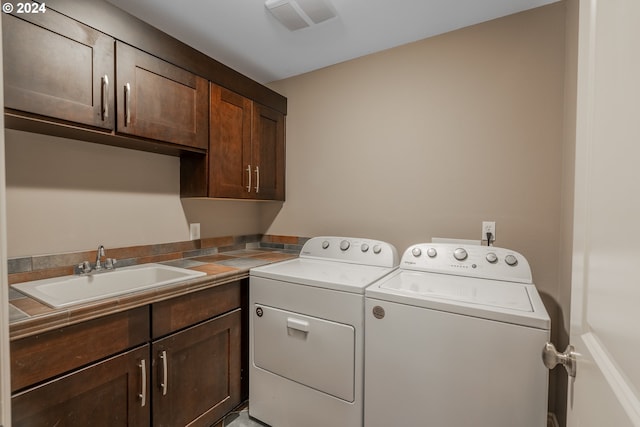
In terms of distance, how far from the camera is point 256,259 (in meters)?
2.12

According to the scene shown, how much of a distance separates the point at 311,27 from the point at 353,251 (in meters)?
1.44

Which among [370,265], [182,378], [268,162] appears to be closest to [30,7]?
[268,162]

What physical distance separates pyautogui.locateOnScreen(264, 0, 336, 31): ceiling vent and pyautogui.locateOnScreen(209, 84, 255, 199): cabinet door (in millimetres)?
575

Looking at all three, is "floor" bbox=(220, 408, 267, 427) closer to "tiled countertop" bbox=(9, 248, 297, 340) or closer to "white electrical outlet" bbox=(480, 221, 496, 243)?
"tiled countertop" bbox=(9, 248, 297, 340)

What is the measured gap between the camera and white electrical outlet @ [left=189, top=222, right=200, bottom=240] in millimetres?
2156

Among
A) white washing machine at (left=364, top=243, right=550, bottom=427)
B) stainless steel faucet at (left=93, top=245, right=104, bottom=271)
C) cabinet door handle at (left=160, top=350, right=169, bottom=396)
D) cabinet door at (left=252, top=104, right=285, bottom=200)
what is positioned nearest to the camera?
white washing machine at (left=364, top=243, right=550, bottom=427)

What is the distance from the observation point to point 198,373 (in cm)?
153

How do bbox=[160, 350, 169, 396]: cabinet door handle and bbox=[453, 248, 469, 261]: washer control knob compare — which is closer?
bbox=[160, 350, 169, 396]: cabinet door handle

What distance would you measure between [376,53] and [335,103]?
444mm

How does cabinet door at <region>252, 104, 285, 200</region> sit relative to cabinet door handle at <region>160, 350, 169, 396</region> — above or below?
above

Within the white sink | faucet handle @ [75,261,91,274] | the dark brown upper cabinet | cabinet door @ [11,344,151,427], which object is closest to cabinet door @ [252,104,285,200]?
the dark brown upper cabinet

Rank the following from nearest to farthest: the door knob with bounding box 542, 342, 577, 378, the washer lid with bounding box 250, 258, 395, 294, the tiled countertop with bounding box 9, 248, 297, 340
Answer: the door knob with bounding box 542, 342, 577, 378 < the tiled countertop with bounding box 9, 248, 297, 340 < the washer lid with bounding box 250, 258, 395, 294

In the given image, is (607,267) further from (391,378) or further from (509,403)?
(391,378)

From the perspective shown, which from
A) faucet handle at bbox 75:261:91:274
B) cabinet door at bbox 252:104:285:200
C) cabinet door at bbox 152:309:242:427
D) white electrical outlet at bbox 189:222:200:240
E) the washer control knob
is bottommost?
cabinet door at bbox 152:309:242:427
